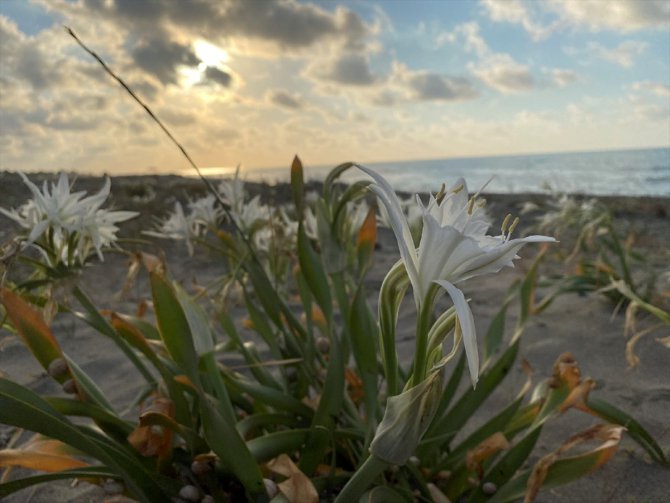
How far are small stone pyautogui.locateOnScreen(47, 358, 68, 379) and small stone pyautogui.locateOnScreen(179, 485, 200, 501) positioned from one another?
0.38m

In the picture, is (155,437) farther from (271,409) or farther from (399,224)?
(399,224)

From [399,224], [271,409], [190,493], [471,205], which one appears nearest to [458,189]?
[471,205]

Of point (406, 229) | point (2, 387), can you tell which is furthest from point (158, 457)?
point (406, 229)

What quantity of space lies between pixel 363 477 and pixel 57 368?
78cm

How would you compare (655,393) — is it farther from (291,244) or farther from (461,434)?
(291,244)

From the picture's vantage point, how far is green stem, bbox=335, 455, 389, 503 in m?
0.84

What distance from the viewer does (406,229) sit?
711mm

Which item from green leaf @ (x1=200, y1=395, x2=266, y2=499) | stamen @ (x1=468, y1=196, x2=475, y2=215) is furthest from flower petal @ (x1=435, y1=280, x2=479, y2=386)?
green leaf @ (x1=200, y1=395, x2=266, y2=499)

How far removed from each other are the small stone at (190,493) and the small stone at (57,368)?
38 cm

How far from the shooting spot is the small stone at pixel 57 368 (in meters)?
1.29

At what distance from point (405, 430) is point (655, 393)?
1.82 m

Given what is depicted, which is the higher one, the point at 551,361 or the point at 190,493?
the point at 190,493

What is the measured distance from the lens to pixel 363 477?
35.0 inches

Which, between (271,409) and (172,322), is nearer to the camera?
(172,322)
